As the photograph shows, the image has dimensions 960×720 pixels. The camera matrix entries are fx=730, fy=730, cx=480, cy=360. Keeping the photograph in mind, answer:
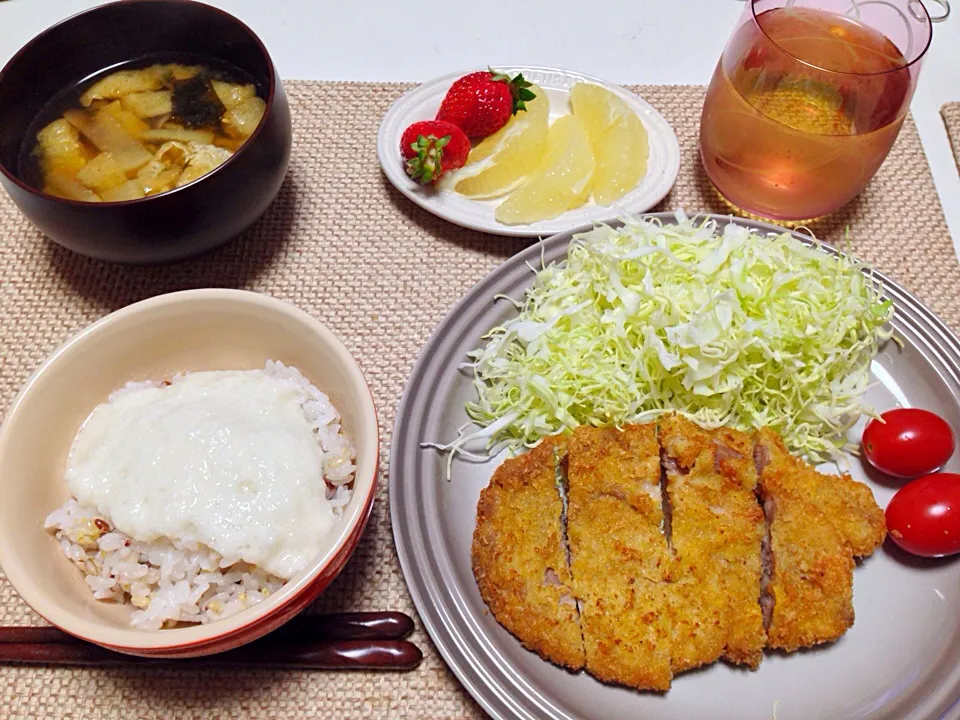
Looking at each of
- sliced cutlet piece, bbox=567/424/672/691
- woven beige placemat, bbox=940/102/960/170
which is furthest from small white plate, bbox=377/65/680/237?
woven beige placemat, bbox=940/102/960/170

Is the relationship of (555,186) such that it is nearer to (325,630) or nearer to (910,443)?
(910,443)

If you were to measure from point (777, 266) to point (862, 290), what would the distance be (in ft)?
0.73

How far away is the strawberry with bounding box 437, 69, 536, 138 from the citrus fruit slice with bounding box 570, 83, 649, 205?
173 millimetres

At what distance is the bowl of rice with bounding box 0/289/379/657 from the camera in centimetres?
128

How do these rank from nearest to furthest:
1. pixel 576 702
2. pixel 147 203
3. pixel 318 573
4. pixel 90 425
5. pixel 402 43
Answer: pixel 318 573
pixel 576 702
pixel 90 425
pixel 147 203
pixel 402 43

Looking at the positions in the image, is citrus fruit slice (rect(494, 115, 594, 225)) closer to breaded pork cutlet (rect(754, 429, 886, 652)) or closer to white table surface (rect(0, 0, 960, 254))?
white table surface (rect(0, 0, 960, 254))

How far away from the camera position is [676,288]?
5.92ft

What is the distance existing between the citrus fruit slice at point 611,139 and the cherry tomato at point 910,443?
939 millimetres

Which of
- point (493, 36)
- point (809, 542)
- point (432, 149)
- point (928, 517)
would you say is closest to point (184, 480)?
point (432, 149)

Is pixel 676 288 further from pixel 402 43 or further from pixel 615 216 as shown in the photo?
pixel 402 43

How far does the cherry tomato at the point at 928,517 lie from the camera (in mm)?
1489

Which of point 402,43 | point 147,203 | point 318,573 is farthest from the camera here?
point 402,43

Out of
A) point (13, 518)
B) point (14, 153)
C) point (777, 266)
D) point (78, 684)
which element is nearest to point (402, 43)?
point (14, 153)

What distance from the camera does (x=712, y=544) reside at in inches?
59.8
